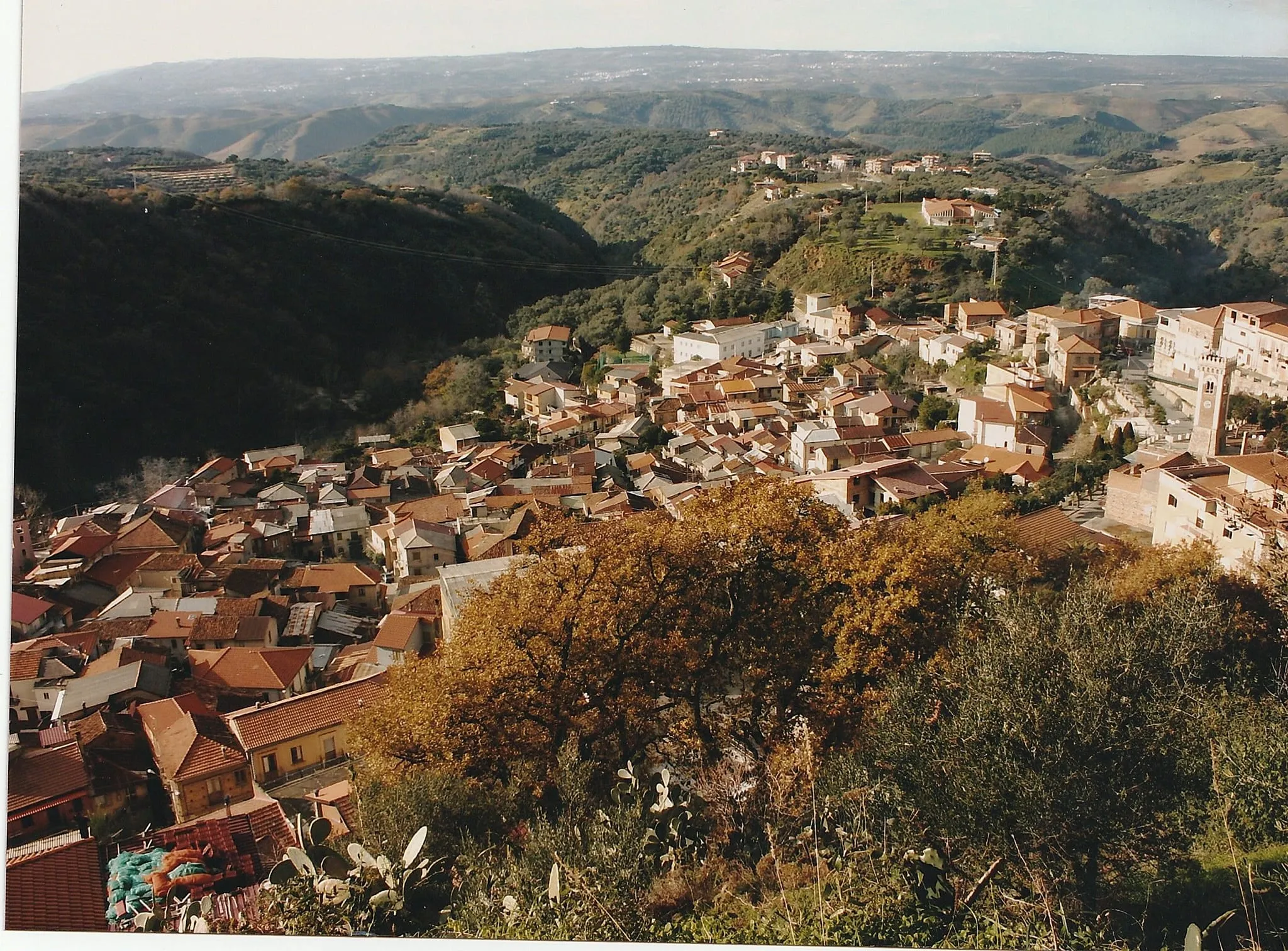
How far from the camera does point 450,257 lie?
36094 mm

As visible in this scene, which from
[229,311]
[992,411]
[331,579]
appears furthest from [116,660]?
[229,311]

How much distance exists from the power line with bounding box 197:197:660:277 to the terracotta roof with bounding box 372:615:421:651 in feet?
85.4

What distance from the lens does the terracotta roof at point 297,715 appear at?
7.81m

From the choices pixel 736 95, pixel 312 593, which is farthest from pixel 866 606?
pixel 736 95

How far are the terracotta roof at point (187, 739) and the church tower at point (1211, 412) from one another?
1131 centimetres

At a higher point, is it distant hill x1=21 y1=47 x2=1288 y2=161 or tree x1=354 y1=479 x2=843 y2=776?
distant hill x1=21 y1=47 x2=1288 y2=161

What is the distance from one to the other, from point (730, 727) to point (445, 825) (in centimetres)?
173

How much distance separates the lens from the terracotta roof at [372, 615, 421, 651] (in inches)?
395

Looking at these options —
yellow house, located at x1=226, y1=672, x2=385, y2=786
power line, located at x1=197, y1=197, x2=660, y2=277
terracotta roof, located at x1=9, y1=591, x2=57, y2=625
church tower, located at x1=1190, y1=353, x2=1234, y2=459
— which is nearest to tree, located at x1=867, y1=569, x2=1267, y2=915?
yellow house, located at x1=226, y1=672, x2=385, y2=786

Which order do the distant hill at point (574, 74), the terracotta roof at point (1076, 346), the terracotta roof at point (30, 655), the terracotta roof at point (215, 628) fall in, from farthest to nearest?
the distant hill at point (574, 74), the terracotta roof at point (1076, 346), the terracotta roof at point (215, 628), the terracotta roof at point (30, 655)

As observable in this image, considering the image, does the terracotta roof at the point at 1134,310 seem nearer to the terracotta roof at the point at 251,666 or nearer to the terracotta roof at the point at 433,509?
the terracotta roof at the point at 433,509

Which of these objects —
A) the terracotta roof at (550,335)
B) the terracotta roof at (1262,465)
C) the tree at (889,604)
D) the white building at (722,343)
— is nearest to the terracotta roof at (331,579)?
the tree at (889,604)

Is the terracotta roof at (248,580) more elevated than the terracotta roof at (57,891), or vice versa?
the terracotta roof at (57,891)

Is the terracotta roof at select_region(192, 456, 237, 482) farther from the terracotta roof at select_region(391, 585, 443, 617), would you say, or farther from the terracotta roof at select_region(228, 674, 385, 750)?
the terracotta roof at select_region(228, 674, 385, 750)
